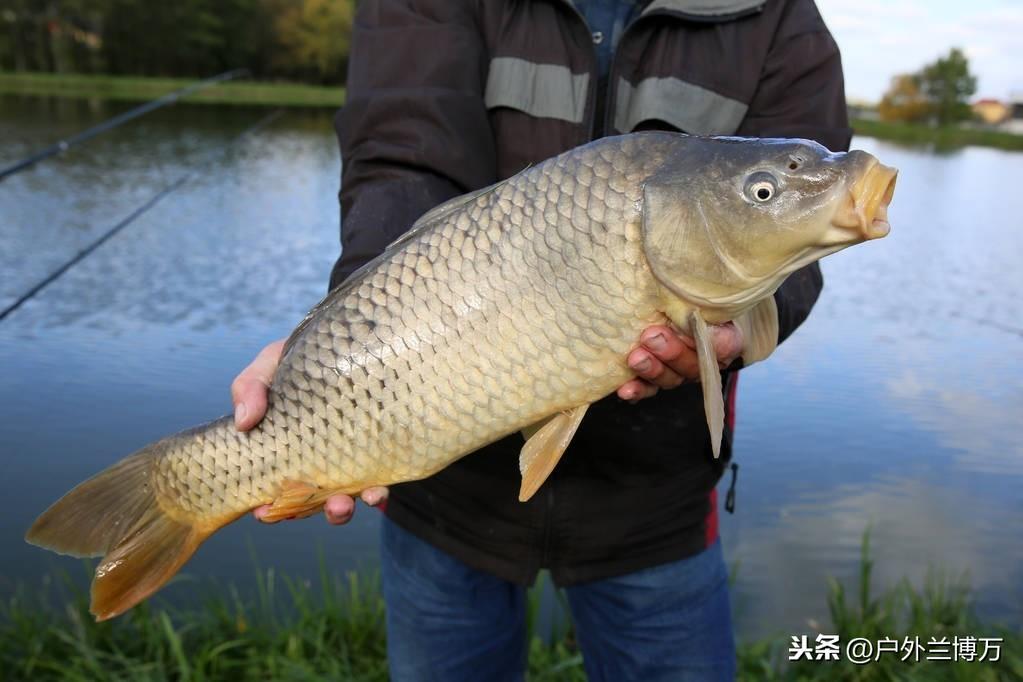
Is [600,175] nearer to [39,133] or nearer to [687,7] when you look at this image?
[687,7]

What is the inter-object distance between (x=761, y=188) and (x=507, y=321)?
32 centimetres

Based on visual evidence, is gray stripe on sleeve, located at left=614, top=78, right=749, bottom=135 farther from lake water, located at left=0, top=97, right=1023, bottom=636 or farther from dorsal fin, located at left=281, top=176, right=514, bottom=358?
lake water, located at left=0, top=97, right=1023, bottom=636

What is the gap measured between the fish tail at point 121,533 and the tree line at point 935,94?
50221 millimetres

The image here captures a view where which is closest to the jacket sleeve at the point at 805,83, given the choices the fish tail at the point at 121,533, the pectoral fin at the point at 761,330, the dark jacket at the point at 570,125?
the dark jacket at the point at 570,125

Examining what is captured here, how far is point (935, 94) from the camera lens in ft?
161

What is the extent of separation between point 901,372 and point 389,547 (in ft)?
12.9

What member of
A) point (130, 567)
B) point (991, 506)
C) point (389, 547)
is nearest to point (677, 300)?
point (389, 547)

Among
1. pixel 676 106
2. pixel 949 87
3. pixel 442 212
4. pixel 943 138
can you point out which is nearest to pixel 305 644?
pixel 442 212

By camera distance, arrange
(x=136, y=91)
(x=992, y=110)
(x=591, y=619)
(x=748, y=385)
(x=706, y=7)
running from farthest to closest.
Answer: (x=992, y=110) < (x=136, y=91) < (x=748, y=385) < (x=591, y=619) < (x=706, y=7)

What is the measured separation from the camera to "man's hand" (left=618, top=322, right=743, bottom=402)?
1.08 metres

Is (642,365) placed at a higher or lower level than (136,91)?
higher

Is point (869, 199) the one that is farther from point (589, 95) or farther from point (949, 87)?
point (949, 87)

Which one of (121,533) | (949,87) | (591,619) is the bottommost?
(949,87)

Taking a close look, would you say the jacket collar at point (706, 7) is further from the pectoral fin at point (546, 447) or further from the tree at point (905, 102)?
the tree at point (905, 102)
